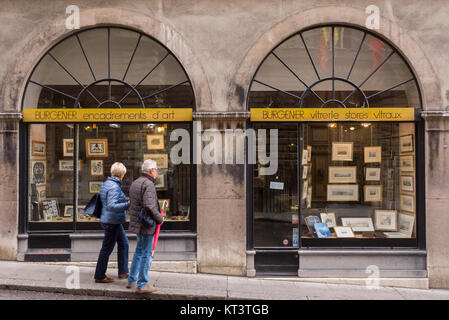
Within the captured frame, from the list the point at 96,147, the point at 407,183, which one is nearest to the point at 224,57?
the point at 96,147

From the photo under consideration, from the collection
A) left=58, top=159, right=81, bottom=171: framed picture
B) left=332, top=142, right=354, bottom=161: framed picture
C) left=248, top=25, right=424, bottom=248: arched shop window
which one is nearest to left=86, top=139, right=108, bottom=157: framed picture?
left=58, top=159, right=81, bottom=171: framed picture

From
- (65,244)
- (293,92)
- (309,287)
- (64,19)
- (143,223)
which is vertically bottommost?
(309,287)

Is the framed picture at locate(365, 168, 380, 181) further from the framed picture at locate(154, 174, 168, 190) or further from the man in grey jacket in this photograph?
the man in grey jacket

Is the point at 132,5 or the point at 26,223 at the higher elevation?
the point at 132,5

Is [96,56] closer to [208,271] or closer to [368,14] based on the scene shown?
[208,271]

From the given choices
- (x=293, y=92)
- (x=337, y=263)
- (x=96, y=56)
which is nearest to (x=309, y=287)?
(x=337, y=263)

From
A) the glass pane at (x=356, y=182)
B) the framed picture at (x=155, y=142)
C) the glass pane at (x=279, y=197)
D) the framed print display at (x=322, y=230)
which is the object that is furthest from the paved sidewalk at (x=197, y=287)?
the framed picture at (x=155, y=142)

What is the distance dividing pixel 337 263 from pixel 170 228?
11.3 ft

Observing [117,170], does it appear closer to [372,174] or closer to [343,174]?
[343,174]

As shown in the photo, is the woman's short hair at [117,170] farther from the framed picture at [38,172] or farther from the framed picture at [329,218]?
the framed picture at [329,218]

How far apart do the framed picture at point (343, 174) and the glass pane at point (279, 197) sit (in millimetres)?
792

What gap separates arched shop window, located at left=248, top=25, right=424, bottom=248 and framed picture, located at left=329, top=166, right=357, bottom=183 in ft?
0.07

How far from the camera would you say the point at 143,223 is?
20.0 feet

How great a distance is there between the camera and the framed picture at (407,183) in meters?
8.05
